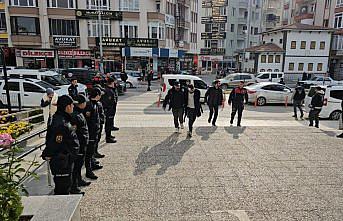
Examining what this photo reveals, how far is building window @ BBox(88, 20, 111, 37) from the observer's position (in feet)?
106

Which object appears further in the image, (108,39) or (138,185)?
(108,39)

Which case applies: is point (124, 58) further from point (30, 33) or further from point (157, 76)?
point (30, 33)

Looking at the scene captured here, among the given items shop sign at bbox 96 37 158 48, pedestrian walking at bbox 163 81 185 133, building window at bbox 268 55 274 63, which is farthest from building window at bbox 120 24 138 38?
pedestrian walking at bbox 163 81 185 133

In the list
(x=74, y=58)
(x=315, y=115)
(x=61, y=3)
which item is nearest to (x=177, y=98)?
(x=315, y=115)

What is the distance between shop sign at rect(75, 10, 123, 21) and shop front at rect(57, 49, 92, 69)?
165 inches

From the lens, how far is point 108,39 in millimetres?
32281

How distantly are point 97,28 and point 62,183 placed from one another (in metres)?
31.5

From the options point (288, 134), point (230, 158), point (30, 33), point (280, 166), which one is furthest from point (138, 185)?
point (30, 33)

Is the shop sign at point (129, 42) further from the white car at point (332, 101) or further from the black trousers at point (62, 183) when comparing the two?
the black trousers at point (62, 183)

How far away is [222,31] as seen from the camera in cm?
5759

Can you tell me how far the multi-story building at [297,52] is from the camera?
34656 millimetres

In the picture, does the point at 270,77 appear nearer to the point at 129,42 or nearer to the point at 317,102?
the point at 129,42

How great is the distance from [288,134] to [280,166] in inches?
127

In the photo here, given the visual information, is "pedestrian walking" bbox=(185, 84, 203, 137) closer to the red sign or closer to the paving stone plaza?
the paving stone plaza
